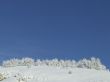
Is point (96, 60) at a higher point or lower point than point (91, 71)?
higher

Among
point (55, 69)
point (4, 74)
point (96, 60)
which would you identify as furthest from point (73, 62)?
point (4, 74)

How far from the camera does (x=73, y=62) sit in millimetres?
55938

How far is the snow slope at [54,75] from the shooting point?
26192mm

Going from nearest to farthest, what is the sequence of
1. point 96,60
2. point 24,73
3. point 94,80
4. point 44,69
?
point 94,80, point 24,73, point 44,69, point 96,60

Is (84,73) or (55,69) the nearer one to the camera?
(84,73)

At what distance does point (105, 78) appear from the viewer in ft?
87.7

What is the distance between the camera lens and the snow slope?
2619 cm

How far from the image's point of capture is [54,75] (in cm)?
2767

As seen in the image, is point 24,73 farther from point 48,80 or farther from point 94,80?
point 94,80

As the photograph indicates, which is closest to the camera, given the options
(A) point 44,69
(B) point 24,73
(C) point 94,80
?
(C) point 94,80

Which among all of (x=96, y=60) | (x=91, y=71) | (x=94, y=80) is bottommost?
(x=94, y=80)

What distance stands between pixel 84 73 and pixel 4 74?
657cm

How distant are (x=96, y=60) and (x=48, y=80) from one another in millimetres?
29588

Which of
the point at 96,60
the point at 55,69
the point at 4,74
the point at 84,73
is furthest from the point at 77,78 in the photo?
the point at 96,60
